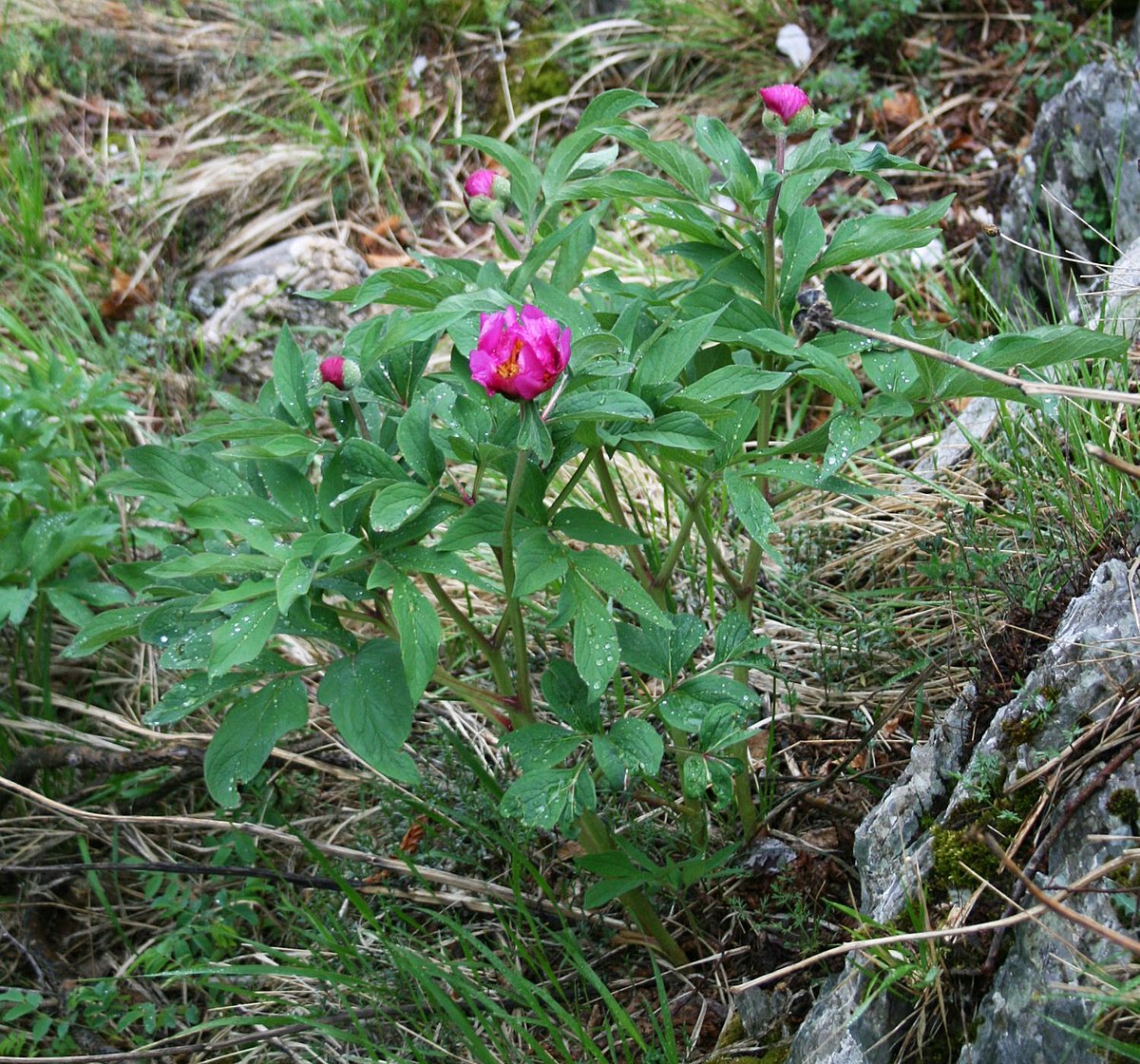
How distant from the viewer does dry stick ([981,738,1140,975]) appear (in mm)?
1227

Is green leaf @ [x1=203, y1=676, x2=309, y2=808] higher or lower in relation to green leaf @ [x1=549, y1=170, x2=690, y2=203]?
lower

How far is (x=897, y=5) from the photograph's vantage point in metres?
3.62

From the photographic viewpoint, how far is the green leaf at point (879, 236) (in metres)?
1.49

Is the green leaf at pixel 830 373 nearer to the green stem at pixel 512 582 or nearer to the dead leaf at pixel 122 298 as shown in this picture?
the green stem at pixel 512 582

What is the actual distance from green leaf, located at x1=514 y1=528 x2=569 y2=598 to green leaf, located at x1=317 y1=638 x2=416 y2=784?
244 mm

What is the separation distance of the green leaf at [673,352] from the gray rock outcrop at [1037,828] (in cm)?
62

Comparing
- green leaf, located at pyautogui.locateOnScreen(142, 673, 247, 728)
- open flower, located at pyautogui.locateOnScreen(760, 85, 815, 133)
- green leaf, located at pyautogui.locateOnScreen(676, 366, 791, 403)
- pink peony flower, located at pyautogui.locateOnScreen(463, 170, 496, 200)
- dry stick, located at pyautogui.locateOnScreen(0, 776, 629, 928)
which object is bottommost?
dry stick, located at pyautogui.locateOnScreen(0, 776, 629, 928)

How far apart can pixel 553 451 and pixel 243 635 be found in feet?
1.50

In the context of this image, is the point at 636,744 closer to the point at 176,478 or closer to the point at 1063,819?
the point at 1063,819

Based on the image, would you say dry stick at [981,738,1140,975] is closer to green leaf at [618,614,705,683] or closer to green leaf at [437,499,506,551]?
green leaf at [618,614,705,683]

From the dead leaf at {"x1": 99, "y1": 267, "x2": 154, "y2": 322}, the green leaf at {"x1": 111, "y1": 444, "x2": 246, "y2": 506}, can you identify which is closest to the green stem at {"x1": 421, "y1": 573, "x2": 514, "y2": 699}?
the green leaf at {"x1": 111, "y1": 444, "x2": 246, "y2": 506}

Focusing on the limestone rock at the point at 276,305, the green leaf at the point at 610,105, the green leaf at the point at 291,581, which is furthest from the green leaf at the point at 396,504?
the limestone rock at the point at 276,305

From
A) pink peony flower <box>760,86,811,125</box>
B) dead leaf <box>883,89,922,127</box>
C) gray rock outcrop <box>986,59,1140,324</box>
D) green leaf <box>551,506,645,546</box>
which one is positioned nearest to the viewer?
green leaf <box>551,506,645,546</box>

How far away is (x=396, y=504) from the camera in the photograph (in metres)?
1.34
